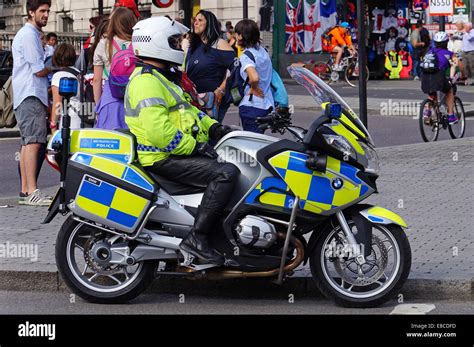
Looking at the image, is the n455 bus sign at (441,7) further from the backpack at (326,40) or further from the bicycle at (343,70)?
the backpack at (326,40)

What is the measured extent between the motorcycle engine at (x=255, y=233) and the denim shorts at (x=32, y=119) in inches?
165

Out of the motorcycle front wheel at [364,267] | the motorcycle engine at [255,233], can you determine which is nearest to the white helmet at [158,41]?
the motorcycle engine at [255,233]

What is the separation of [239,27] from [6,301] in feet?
13.0

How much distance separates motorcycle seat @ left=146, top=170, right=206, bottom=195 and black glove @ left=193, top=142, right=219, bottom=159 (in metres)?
0.21

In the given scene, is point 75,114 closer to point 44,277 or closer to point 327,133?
point 44,277

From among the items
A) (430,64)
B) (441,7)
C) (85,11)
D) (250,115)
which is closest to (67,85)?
(250,115)

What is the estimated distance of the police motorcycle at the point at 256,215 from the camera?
6863mm

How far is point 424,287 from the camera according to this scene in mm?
7246

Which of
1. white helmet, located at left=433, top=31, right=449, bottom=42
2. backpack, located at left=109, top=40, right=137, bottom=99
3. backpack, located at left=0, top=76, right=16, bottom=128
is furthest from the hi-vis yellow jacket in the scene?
white helmet, located at left=433, top=31, right=449, bottom=42

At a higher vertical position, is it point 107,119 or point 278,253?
point 107,119

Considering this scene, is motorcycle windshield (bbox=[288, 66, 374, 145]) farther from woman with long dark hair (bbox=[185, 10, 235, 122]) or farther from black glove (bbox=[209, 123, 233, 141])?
woman with long dark hair (bbox=[185, 10, 235, 122])

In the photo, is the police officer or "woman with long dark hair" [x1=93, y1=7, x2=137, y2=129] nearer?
the police officer

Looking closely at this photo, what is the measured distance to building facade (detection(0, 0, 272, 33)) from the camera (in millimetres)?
36031
